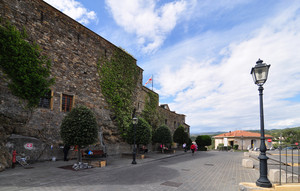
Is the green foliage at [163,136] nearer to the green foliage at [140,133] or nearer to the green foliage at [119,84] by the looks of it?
the green foliage at [119,84]

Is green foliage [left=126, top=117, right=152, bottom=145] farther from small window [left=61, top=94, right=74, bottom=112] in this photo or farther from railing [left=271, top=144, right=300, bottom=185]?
railing [left=271, top=144, right=300, bottom=185]

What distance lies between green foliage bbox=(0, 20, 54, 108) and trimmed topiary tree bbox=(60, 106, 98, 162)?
3132mm

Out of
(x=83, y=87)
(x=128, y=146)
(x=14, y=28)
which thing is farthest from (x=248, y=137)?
(x=14, y=28)

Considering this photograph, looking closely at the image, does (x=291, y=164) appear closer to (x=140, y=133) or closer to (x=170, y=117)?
(x=140, y=133)

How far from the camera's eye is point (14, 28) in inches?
429

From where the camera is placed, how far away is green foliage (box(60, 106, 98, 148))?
10.2 meters

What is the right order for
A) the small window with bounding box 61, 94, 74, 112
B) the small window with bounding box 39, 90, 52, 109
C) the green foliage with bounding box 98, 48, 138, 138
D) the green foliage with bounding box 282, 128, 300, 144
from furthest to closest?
1. the green foliage with bounding box 282, 128, 300, 144
2. the green foliage with bounding box 98, 48, 138, 138
3. the small window with bounding box 61, 94, 74, 112
4. the small window with bounding box 39, 90, 52, 109

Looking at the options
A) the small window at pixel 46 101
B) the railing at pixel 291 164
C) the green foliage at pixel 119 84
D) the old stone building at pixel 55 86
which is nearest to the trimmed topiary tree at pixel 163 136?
the green foliage at pixel 119 84

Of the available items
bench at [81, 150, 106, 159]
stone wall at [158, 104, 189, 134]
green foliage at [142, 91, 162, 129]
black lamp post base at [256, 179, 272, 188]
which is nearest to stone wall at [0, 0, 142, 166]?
bench at [81, 150, 106, 159]

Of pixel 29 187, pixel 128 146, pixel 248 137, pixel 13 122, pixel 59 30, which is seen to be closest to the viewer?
pixel 29 187

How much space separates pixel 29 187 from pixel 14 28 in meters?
9.45

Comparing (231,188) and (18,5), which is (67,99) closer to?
(18,5)

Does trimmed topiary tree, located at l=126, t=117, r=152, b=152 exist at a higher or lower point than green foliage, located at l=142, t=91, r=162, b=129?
lower

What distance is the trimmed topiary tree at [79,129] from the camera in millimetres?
10211
